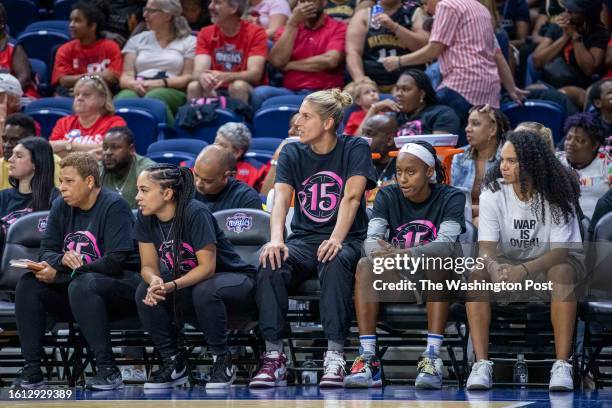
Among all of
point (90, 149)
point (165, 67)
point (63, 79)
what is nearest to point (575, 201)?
point (90, 149)

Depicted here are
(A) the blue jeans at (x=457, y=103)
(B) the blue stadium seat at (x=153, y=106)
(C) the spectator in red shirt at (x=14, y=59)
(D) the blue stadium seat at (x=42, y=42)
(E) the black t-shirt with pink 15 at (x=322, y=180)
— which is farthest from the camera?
(D) the blue stadium seat at (x=42, y=42)

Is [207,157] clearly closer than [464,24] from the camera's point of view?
Yes

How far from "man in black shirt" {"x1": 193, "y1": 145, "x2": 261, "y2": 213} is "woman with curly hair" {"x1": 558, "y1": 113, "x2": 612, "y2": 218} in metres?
2.06

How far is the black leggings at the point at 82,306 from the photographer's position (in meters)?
5.95

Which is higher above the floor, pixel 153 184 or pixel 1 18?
pixel 1 18

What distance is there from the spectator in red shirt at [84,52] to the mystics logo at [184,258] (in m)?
4.22

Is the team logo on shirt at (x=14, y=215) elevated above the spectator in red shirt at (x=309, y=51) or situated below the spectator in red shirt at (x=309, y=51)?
below

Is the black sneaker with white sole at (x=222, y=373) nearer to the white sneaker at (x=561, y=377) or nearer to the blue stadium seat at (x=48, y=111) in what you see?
the white sneaker at (x=561, y=377)

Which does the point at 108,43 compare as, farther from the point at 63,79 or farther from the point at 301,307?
the point at 301,307

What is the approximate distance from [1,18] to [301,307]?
16.0 ft

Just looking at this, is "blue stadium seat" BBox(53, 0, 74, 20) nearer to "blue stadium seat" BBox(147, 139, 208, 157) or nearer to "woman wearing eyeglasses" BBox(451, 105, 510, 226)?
"blue stadium seat" BBox(147, 139, 208, 157)

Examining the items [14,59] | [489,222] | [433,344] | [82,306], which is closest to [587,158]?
[489,222]

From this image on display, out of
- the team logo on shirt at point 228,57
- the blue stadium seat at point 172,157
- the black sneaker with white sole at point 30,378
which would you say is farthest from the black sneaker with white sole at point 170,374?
the team logo on shirt at point 228,57

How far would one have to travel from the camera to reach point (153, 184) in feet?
19.9
